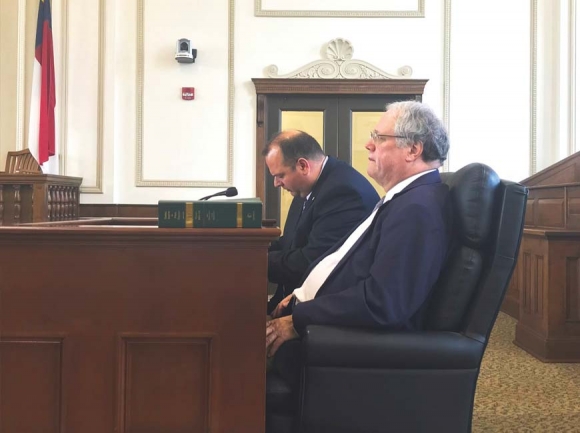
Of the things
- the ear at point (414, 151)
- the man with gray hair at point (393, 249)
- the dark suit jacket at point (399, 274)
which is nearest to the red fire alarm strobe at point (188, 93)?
the man with gray hair at point (393, 249)

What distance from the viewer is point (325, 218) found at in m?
2.21

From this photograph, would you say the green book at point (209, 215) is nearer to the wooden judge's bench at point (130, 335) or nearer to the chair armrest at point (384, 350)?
the wooden judge's bench at point (130, 335)

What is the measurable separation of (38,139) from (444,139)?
4.99 m

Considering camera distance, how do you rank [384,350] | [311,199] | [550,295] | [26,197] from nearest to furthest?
[384,350] → [311,199] → [550,295] → [26,197]

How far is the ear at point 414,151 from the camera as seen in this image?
1733 millimetres

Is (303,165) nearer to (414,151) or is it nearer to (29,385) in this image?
(414,151)

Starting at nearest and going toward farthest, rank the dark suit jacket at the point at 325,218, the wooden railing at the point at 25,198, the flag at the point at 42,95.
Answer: the dark suit jacket at the point at 325,218, the wooden railing at the point at 25,198, the flag at the point at 42,95

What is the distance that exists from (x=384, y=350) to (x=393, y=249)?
281 millimetres

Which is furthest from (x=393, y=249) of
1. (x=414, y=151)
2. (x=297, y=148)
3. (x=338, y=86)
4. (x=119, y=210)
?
(x=119, y=210)

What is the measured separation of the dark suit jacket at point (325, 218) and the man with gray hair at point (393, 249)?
270mm

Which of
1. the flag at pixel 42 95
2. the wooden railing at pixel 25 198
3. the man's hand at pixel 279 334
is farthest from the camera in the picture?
the flag at pixel 42 95

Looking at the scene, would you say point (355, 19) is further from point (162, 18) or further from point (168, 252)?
point (168, 252)

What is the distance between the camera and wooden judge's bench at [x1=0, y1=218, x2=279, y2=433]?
1489 mm

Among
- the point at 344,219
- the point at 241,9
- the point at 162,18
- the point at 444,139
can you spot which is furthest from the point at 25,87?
the point at 444,139
